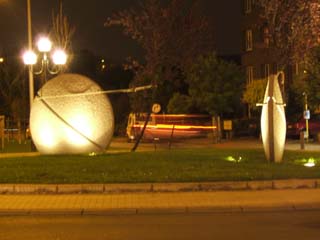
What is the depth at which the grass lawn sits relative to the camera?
16.5 m

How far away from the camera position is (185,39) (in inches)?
2387

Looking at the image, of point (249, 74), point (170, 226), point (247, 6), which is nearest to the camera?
point (170, 226)

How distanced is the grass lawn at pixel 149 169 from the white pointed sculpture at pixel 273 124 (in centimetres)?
41

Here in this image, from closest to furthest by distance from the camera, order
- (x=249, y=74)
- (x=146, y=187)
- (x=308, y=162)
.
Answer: (x=146, y=187) → (x=308, y=162) → (x=249, y=74)

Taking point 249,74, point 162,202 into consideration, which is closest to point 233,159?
point 162,202

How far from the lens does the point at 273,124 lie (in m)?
19.6

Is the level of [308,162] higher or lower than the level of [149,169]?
lower

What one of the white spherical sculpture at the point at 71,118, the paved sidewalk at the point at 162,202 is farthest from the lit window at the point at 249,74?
the paved sidewalk at the point at 162,202

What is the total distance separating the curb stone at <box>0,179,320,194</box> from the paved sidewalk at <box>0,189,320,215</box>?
11.8 inches

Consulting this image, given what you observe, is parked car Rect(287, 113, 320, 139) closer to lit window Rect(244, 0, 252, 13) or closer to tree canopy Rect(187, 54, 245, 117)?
tree canopy Rect(187, 54, 245, 117)

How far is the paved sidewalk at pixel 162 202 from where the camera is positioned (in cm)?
1348

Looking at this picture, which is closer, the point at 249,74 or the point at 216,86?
the point at 216,86

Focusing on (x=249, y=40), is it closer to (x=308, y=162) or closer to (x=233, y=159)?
(x=233, y=159)

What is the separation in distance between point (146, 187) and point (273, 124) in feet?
17.8
